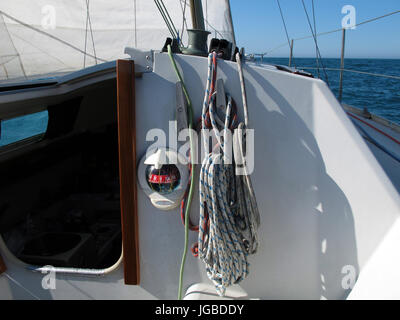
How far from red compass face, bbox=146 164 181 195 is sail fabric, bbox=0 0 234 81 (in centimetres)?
240

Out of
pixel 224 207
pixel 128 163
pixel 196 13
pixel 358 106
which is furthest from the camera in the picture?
pixel 358 106

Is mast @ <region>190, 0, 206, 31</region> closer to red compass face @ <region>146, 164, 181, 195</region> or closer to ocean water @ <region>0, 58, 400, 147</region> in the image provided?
red compass face @ <region>146, 164, 181, 195</region>

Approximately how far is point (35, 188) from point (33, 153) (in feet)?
1.02

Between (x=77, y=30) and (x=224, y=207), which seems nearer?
(x=224, y=207)

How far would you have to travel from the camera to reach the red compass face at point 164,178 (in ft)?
3.87

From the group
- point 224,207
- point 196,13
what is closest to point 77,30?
point 196,13

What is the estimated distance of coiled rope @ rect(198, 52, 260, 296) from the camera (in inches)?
43.7

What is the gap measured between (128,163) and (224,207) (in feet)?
1.31

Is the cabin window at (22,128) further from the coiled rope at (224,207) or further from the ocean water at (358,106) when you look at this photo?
the coiled rope at (224,207)

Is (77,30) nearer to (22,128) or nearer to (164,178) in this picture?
(22,128)

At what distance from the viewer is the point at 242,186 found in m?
1.15

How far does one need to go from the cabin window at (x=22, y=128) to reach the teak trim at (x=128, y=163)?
Result: 167 centimetres

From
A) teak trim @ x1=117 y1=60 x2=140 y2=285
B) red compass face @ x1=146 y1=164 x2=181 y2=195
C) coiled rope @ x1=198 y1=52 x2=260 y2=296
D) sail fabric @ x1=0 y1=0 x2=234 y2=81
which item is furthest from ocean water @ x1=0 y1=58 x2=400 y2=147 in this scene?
coiled rope @ x1=198 y1=52 x2=260 y2=296

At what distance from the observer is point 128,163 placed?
1238mm
